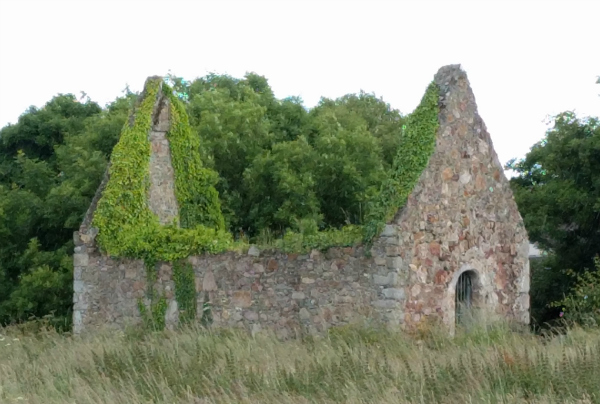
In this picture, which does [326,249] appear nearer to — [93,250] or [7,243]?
[93,250]

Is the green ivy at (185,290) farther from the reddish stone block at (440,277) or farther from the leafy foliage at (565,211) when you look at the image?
the leafy foliage at (565,211)

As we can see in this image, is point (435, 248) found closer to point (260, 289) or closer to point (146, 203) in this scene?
point (260, 289)

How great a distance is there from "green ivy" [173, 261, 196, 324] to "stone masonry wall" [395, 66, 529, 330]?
3.93 m

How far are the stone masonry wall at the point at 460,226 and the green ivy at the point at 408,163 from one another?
0.48 ft

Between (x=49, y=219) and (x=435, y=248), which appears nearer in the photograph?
(x=435, y=248)

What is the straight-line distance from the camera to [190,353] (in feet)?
43.5

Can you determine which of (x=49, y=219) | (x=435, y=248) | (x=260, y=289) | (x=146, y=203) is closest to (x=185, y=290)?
(x=260, y=289)

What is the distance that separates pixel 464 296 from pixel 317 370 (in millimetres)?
5235

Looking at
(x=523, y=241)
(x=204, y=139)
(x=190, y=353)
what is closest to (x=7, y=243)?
(x=204, y=139)

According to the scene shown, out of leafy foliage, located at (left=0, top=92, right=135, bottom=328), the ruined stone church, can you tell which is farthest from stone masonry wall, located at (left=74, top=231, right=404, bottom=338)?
leafy foliage, located at (left=0, top=92, right=135, bottom=328)

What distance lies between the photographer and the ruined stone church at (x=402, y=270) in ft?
47.0

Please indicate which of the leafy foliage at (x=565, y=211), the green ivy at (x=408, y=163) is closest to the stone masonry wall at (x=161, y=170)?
the green ivy at (x=408, y=163)

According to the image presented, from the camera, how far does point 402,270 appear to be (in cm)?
1423

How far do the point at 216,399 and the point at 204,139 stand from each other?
38.7 ft
